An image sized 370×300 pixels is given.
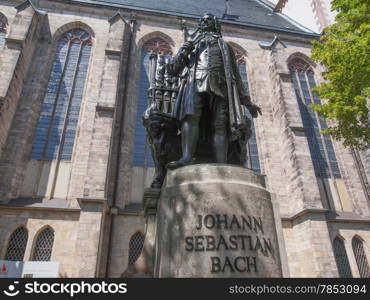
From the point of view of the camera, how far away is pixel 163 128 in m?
3.56

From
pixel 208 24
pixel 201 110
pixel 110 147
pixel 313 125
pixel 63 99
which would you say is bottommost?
pixel 201 110

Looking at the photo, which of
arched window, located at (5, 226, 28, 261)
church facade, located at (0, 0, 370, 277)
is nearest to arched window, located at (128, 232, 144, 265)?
church facade, located at (0, 0, 370, 277)

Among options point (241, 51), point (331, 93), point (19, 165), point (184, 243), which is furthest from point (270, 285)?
point (241, 51)

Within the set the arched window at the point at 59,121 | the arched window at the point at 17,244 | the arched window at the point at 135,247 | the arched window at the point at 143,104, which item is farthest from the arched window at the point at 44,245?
the arched window at the point at 143,104

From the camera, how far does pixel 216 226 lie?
86.8 inches

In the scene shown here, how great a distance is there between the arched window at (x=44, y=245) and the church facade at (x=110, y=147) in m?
0.04

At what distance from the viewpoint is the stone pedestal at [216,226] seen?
2100mm

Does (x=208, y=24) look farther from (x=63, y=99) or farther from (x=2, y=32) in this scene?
(x=2, y=32)

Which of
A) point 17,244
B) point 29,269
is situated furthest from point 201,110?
point 17,244

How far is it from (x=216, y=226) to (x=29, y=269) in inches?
324

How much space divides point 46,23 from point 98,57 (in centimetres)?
364

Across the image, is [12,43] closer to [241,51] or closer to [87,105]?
[87,105]

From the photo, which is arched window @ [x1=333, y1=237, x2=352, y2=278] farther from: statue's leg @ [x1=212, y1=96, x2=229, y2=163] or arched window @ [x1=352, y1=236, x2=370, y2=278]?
statue's leg @ [x1=212, y1=96, x2=229, y2=163]

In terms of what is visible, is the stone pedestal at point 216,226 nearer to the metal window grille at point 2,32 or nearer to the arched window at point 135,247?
the arched window at point 135,247
